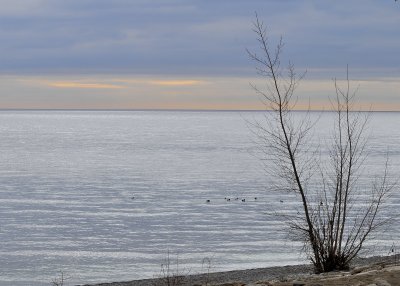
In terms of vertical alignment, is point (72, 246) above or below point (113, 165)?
below

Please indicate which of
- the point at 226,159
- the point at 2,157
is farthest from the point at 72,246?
the point at 2,157

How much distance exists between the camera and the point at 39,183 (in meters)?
66.8

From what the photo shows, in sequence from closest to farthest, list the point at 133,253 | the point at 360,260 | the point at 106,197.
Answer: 1. the point at 360,260
2. the point at 133,253
3. the point at 106,197

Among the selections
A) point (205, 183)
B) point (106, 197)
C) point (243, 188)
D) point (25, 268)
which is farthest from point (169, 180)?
point (25, 268)

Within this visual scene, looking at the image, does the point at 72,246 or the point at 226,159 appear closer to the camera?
the point at 72,246

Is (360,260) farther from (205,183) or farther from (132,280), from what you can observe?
(205,183)

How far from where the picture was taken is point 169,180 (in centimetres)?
6950

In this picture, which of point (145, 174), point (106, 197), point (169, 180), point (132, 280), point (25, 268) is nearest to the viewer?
point (132, 280)

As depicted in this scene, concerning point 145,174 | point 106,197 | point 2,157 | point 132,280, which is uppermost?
point 2,157

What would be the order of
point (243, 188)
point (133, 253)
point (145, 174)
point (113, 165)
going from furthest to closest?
point (113, 165) → point (145, 174) → point (243, 188) → point (133, 253)

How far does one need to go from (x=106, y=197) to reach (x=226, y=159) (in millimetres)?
47320

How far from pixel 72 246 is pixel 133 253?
3.44m

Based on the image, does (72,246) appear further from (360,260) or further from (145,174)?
(145,174)

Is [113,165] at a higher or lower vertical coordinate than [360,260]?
higher
